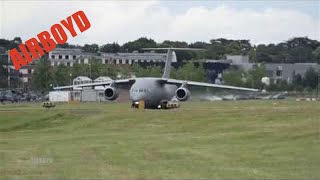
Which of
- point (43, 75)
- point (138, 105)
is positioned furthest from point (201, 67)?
point (138, 105)

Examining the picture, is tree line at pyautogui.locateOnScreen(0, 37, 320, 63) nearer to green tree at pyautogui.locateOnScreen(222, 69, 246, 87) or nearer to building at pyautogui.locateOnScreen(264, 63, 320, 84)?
building at pyautogui.locateOnScreen(264, 63, 320, 84)

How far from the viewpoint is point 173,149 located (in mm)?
21188

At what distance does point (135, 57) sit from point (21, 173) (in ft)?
420

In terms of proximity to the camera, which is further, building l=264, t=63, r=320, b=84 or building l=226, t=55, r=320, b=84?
building l=226, t=55, r=320, b=84

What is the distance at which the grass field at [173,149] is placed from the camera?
16094 mm

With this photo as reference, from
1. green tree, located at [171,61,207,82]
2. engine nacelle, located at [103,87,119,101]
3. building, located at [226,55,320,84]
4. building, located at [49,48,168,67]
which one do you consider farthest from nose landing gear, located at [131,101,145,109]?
building, located at [49,48,168,67]

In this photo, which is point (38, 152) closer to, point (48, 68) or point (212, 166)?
point (212, 166)

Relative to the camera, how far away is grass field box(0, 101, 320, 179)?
16.1 meters

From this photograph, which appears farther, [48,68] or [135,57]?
[135,57]

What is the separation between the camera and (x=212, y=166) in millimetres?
17000

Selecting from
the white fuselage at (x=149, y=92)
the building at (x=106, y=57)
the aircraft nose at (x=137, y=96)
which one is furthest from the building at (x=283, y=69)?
the building at (x=106, y=57)

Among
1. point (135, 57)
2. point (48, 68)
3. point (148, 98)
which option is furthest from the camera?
point (135, 57)

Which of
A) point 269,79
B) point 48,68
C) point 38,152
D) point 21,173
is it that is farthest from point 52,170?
point 48,68

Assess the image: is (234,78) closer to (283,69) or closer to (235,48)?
(283,69)
